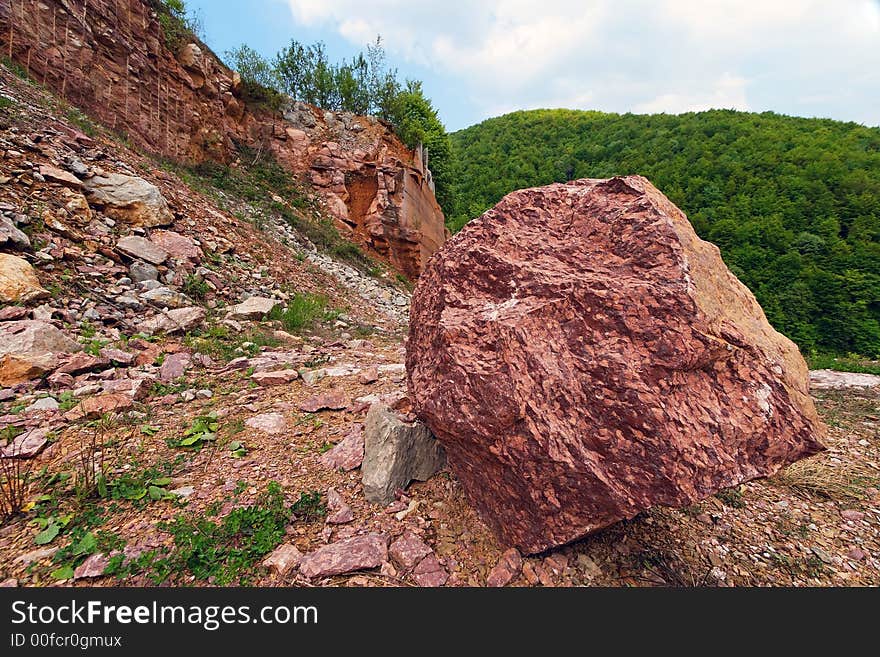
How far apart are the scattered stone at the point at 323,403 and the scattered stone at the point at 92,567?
163 centimetres

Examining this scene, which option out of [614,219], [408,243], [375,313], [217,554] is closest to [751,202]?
[408,243]

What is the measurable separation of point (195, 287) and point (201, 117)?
8.27 meters

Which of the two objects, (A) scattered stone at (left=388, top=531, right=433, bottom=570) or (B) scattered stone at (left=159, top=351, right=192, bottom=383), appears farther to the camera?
(B) scattered stone at (left=159, top=351, right=192, bottom=383)

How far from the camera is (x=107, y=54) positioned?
337 inches

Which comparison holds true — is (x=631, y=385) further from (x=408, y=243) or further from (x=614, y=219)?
(x=408, y=243)

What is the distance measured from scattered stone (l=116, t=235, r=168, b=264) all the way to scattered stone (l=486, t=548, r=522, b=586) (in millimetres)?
6475

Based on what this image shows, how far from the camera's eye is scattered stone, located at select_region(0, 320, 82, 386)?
10.7 ft

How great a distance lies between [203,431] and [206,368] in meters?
1.44

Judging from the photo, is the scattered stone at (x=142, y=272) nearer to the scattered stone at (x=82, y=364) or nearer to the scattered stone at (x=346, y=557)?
the scattered stone at (x=82, y=364)

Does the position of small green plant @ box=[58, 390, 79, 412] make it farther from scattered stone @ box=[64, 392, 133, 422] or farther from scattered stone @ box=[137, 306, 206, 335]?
scattered stone @ box=[137, 306, 206, 335]

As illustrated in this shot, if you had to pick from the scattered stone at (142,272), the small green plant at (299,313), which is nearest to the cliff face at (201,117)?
the scattered stone at (142,272)

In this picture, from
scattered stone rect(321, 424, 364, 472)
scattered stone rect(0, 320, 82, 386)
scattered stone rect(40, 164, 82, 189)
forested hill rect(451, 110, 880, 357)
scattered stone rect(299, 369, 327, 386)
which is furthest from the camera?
forested hill rect(451, 110, 880, 357)

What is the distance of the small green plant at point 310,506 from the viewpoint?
2.18 metres

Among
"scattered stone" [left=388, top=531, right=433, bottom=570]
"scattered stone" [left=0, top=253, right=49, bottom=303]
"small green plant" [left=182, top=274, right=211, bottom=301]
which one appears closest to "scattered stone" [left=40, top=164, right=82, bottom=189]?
"scattered stone" [left=0, top=253, right=49, bottom=303]
